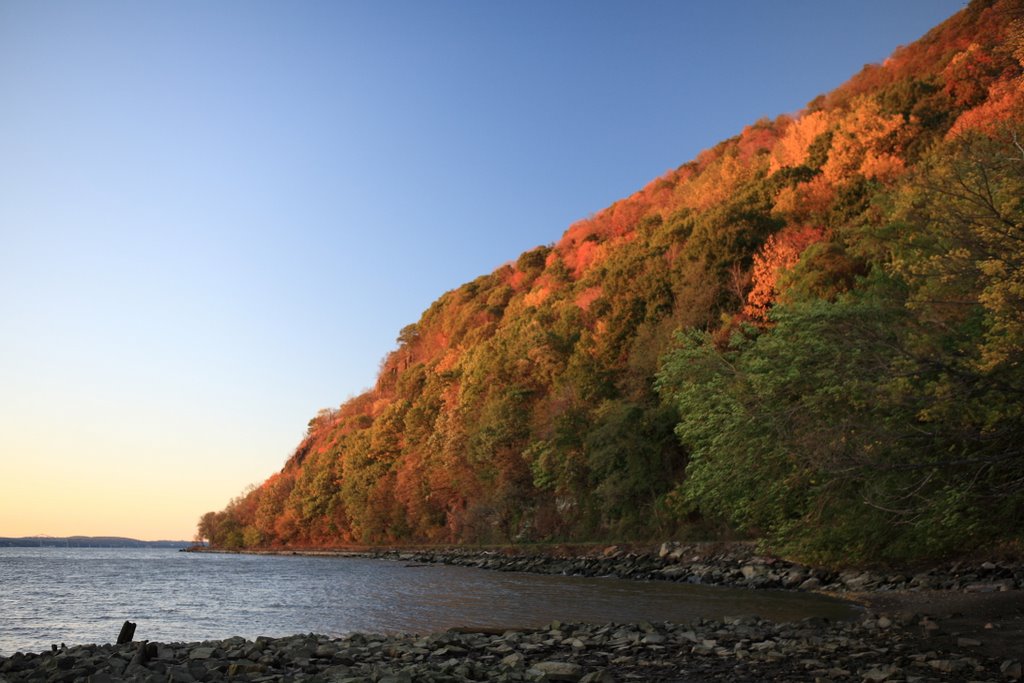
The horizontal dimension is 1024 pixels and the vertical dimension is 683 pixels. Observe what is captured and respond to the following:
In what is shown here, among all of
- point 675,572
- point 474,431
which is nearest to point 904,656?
point 675,572

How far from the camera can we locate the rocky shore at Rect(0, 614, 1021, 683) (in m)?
9.29

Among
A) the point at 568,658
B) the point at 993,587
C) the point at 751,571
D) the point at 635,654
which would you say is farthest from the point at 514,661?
the point at 751,571

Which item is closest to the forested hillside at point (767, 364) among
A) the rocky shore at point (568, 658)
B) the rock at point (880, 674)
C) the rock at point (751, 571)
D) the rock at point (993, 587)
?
the rock at point (993, 587)

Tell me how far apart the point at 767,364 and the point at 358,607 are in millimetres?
14650

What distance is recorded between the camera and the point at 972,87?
154ft

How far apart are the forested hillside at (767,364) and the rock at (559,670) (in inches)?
224

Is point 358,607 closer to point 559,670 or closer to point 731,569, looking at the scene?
point 731,569

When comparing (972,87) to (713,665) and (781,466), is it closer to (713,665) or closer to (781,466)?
(781,466)

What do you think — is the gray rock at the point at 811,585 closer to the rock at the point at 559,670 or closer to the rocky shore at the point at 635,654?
the rocky shore at the point at 635,654

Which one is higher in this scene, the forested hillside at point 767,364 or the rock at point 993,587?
the forested hillside at point 767,364

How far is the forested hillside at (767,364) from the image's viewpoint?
12.9 m

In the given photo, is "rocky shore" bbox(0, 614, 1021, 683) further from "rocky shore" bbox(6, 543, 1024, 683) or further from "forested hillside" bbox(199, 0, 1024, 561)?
"forested hillside" bbox(199, 0, 1024, 561)

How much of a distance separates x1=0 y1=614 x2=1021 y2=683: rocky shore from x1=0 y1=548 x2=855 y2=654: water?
13.3 feet

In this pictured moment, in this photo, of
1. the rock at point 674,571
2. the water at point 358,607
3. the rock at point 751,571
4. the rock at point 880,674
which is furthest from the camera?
the rock at point 674,571
